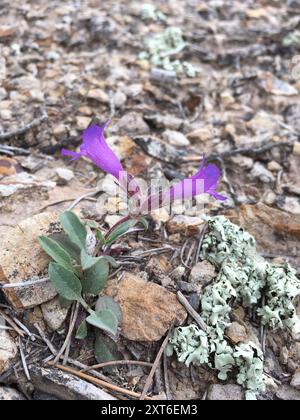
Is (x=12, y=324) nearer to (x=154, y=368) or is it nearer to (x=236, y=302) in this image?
Answer: (x=154, y=368)

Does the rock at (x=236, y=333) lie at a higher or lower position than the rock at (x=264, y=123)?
lower

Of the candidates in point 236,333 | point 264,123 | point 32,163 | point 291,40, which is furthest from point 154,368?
point 291,40

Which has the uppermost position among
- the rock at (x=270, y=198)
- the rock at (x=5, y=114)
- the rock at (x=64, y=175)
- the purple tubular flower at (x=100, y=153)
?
the purple tubular flower at (x=100, y=153)

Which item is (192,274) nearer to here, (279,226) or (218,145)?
(279,226)

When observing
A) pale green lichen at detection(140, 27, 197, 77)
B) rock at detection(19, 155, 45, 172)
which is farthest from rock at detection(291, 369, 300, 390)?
pale green lichen at detection(140, 27, 197, 77)

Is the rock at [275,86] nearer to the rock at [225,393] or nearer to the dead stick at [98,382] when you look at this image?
the rock at [225,393]

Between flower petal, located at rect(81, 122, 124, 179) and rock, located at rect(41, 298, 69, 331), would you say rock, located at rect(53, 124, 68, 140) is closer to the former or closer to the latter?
flower petal, located at rect(81, 122, 124, 179)

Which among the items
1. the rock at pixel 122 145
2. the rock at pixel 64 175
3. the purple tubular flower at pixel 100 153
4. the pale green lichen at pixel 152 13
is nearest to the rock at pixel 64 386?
the purple tubular flower at pixel 100 153
